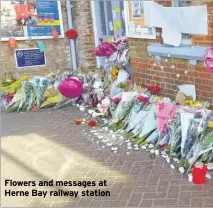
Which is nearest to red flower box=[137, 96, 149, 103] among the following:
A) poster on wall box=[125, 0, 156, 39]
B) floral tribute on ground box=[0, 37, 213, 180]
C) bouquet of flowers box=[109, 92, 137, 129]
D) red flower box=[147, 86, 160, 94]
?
floral tribute on ground box=[0, 37, 213, 180]

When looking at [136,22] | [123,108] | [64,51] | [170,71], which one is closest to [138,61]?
[136,22]

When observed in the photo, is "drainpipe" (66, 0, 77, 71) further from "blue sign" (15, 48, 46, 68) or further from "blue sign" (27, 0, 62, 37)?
"blue sign" (15, 48, 46, 68)

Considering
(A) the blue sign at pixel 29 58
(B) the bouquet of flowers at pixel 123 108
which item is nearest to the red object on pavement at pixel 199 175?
(B) the bouquet of flowers at pixel 123 108

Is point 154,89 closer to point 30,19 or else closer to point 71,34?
point 71,34

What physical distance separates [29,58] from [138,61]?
3.41 meters

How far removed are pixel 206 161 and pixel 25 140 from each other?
9.21 feet

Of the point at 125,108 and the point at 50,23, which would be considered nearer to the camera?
the point at 125,108

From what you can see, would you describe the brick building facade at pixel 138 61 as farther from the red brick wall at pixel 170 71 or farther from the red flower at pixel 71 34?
the red flower at pixel 71 34

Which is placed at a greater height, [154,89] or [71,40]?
[71,40]

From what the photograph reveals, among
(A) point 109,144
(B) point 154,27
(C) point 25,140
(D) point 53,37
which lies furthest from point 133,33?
(D) point 53,37

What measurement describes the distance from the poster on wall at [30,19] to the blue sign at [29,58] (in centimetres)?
33

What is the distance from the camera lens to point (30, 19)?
8.57m

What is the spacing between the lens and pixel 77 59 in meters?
9.27

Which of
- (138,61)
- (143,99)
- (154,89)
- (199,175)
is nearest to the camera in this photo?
(199,175)
